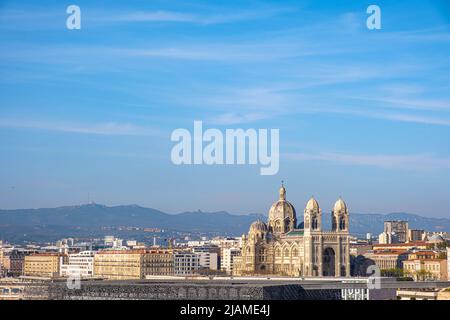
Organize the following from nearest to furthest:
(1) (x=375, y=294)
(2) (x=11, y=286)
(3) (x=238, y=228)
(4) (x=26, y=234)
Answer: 1. (1) (x=375, y=294)
2. (2) (x=11, y=286)
3. (4) (x=26, y=234)
4. (3) (x=238, y=228)

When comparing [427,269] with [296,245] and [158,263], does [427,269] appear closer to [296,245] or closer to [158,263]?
Result: [296,245]

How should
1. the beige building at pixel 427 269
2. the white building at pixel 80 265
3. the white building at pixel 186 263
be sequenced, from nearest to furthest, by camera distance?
the beige building at pixel 427 269 < the white building at pixel 186 263 < the white building at pixel 80 265

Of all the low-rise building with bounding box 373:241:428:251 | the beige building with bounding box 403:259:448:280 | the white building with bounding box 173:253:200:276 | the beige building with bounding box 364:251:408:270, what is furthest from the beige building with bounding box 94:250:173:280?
the low-rise building with bounding box 373:241:428:251

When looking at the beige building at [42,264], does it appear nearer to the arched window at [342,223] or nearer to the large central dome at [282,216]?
the large central dome at [282,216]

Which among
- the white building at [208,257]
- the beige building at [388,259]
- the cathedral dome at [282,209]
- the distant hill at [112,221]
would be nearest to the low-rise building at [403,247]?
the beige building at [388,259]

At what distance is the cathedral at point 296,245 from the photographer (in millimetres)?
68250

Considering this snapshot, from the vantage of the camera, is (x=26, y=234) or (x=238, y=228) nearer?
(x=26, y=234)

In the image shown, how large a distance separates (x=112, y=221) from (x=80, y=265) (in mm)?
61593

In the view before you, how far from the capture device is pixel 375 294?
159 ft

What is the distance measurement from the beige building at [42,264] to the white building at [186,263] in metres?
8.01

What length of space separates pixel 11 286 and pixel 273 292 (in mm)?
20392
